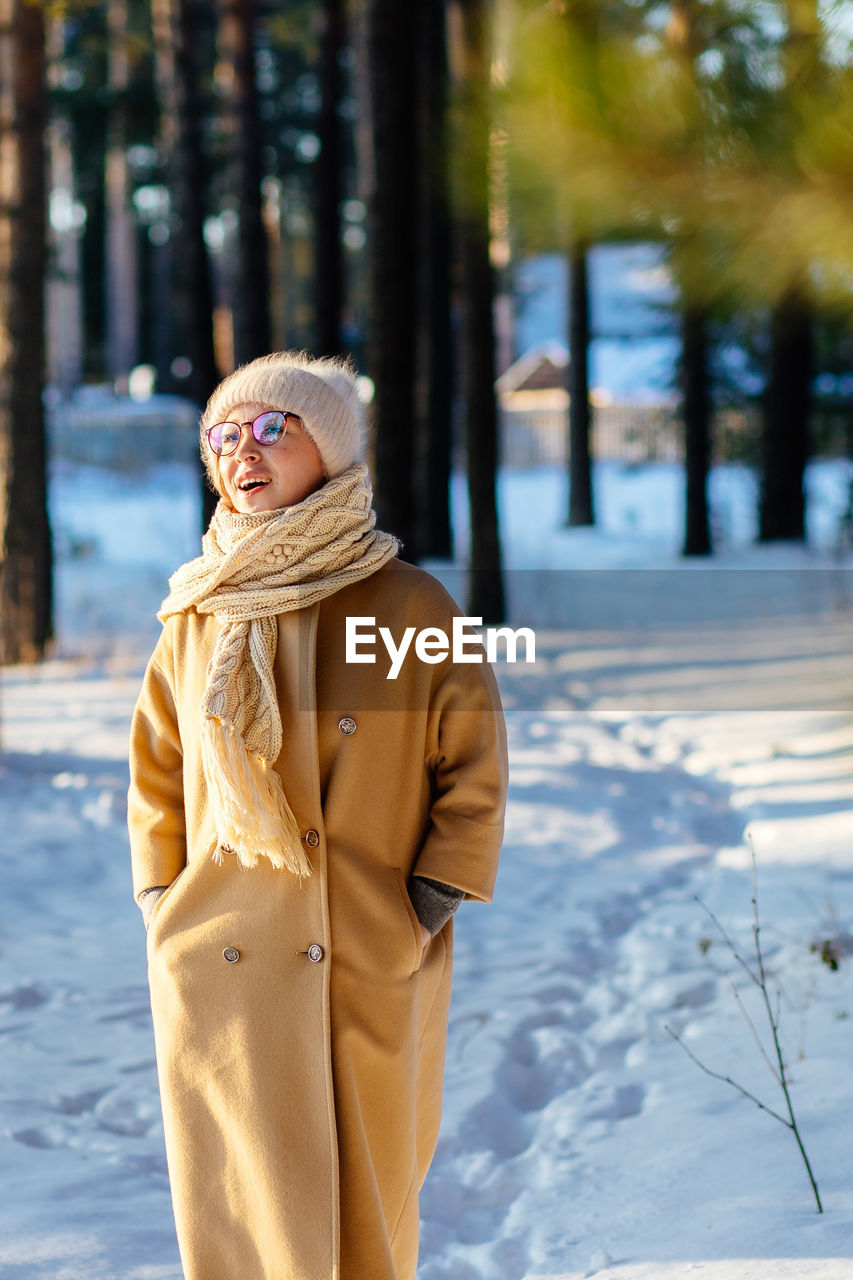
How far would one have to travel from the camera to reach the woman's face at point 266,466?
98.1 inches

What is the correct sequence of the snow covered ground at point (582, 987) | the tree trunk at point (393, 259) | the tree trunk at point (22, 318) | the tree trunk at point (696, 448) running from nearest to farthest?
the snow covered ground at point (582, 987)
the tree trunk at point (393, 259)
the tree trunk at point (22, 318)
the tree trunk at point (696, 448)

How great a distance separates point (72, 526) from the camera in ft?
64.2

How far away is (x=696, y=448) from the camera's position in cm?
1750

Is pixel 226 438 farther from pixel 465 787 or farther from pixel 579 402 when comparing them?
pixel 579 402

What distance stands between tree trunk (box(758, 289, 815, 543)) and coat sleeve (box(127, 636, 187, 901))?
1609 centimetres

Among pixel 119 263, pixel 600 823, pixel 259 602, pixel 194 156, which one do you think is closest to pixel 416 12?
pixel 194 156

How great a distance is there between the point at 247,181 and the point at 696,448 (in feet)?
22.7

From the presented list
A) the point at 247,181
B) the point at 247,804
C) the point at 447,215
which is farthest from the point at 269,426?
the point at 447,215

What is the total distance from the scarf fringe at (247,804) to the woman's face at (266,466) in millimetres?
413

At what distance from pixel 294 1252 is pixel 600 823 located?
15.4ft

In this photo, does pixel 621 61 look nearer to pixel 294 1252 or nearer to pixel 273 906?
pixel 273 906

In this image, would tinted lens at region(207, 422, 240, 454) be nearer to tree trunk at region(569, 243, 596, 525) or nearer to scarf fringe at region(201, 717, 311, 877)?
scarf fringe at region(201, 717, 311, 877)

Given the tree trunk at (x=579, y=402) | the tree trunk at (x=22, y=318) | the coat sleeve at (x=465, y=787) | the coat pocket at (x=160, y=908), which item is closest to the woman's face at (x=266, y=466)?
the coat sleeve at (x=465, y=787)

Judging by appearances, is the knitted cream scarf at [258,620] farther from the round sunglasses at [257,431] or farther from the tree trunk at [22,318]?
the tree trunk at [22,318]
